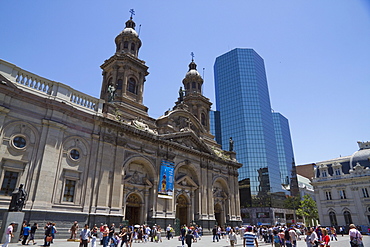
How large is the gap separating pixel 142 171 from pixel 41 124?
40.1ft

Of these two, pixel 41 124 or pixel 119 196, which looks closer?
pixel 41 124

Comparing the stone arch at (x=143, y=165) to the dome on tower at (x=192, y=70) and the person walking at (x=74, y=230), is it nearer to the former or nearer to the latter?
the person walking at (x=74, y=230)

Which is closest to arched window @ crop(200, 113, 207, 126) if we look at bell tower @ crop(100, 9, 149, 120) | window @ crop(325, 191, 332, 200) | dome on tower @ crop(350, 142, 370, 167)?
bell tower @ crop(100, 9, 149, 120)

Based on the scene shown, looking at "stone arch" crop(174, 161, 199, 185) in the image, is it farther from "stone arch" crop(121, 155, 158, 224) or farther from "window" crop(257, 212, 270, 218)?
"window" crop(257, 212, 270, 218)

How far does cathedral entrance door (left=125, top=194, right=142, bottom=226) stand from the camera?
1071 inches

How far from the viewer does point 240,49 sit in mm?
91812

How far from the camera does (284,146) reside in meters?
98.4

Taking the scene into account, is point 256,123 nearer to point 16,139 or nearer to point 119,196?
point 119,196

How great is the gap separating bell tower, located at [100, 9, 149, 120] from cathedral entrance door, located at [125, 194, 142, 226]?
37.1 ft

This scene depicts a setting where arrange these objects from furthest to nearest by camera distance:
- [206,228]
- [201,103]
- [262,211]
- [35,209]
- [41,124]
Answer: [262,211] → [201,103] → [206,228] → [41,124] → [35,209]

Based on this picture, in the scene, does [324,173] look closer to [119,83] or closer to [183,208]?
[183,208]

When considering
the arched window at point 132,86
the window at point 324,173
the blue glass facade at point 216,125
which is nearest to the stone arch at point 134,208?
the arched window at point 132,86

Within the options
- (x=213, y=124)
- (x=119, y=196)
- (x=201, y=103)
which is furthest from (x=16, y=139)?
(x=213, y=124)

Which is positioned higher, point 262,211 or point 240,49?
point 240,49
